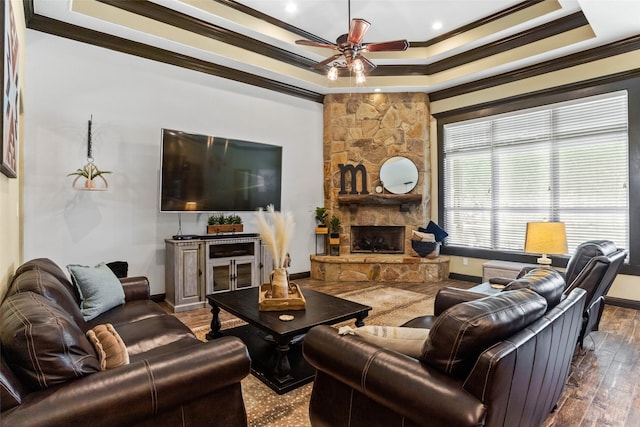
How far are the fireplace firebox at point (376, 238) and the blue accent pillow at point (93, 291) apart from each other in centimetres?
435

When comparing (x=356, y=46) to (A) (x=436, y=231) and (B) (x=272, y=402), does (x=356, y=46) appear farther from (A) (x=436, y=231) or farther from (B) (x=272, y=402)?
(A) (x=436, y=231)

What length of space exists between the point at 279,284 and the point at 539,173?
173 inches

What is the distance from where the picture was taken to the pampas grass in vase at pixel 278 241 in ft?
9.09

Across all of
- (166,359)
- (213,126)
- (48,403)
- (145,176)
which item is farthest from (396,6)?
(48,403)

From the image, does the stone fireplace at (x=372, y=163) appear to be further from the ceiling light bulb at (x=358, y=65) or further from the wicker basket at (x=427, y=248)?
the ceiling light bulb at (x=358, y=65)

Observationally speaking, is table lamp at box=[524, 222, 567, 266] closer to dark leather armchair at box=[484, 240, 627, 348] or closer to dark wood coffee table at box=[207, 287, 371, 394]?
dark leather armchair at box=[484, 240, 627, 348]

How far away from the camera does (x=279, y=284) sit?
2.87 metres

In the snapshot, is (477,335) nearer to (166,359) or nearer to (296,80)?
(166,359)

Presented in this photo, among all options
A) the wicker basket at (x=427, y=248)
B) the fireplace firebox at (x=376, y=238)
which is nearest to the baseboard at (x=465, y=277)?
the wicker basket at (x=427, y=248)

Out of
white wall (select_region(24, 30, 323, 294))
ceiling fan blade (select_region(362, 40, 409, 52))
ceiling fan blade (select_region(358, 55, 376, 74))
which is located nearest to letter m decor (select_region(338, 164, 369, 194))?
white wall (select_region(24, 30, 323, 294))

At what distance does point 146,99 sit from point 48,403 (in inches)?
166

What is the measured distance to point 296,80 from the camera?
5.63 meters

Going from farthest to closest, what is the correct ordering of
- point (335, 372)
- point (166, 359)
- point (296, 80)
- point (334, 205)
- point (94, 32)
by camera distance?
point (334, 205), point (296, 80), point (94, 32), point (335, 372), point (166, 359)

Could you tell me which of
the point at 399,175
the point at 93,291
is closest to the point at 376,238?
the point at 399,175
